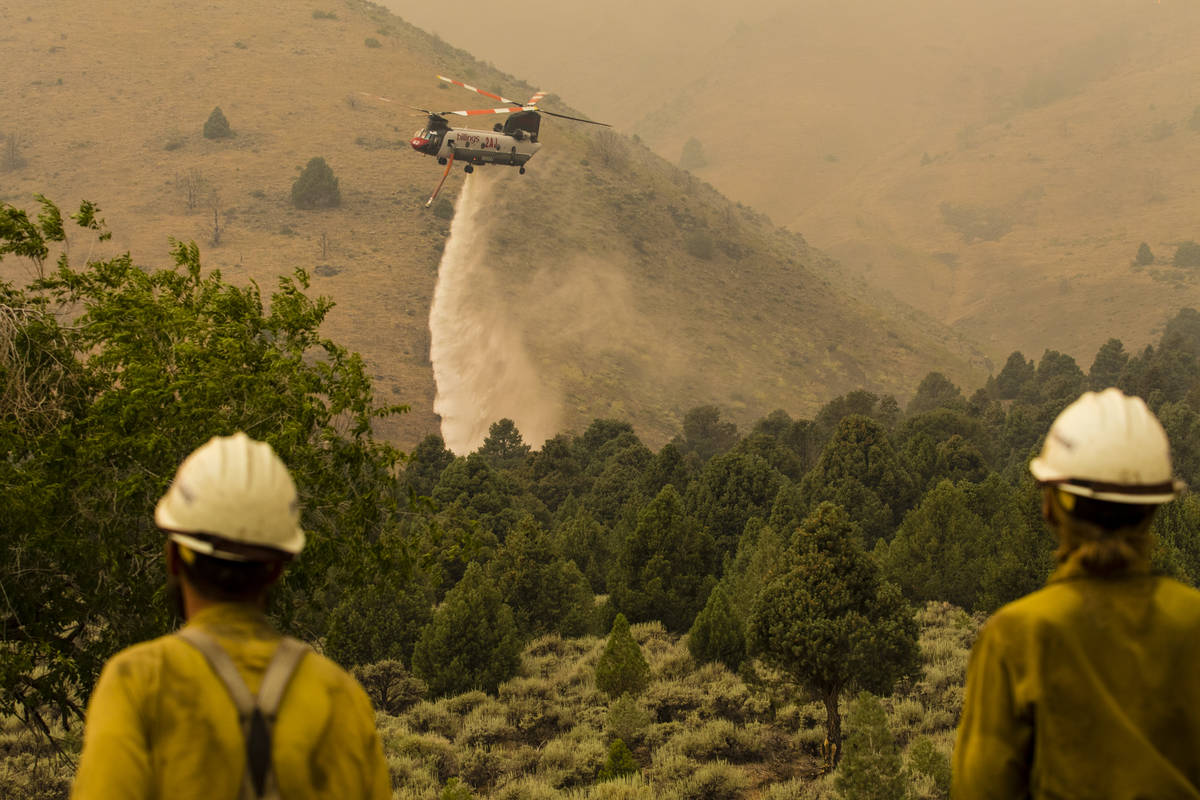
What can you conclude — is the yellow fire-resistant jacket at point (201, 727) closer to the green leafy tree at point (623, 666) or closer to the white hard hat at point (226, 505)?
the white hard hat at point (226, 505)

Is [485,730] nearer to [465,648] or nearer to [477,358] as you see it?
[465,648]

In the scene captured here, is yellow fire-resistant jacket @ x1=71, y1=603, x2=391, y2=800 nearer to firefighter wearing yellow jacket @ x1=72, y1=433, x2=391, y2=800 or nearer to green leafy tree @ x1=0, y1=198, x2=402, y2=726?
firefighter wearing yellow jacket @ x1=72, y1=433, x2=391, y2=800

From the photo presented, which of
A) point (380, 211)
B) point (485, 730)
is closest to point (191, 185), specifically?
point (380, 211)

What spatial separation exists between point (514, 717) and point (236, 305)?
1370cm

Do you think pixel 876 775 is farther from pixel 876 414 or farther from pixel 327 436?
pixel 876 414

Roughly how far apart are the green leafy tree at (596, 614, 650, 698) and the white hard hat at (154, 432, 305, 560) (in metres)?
23.6

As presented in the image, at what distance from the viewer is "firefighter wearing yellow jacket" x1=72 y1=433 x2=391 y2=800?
9.96ft

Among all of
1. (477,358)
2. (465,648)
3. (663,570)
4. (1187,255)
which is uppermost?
(1187,255)

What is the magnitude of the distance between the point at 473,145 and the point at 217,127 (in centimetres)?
6555

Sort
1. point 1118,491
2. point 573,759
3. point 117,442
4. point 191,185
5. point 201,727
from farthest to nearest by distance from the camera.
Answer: point 191,185 < point 573,759 < point 117,442 < point 1118,491 < point 201,727

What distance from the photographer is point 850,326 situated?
12206 cm

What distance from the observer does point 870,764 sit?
18469mm

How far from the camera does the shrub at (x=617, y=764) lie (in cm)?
2162

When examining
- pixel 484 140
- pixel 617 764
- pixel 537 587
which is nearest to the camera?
pixel 617 764
